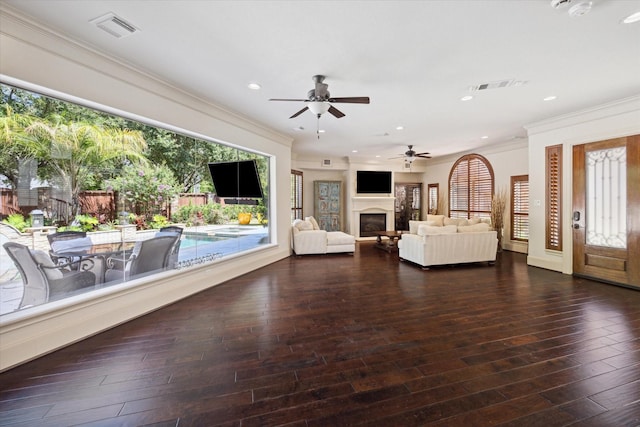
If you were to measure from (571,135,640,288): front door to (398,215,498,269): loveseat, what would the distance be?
139 centimetres

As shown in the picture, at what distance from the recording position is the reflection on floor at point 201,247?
229cm

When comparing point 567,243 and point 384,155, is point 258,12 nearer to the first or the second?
point 567,243

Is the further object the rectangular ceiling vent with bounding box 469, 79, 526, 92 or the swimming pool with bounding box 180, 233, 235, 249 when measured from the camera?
the swimming pool with bounding box 180, 233, 235, 249

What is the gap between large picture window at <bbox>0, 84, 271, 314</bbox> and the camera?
2365mm

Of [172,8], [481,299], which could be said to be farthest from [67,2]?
[481,299]

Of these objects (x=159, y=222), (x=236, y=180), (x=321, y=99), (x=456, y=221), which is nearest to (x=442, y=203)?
(x=456, y=221)

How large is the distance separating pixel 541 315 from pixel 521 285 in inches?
51.5

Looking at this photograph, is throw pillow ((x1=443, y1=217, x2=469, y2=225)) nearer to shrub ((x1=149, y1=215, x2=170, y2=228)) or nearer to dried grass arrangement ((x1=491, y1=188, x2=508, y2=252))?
dried grass arrangement ((x1=491, y1=188, x2=508, y2=252))

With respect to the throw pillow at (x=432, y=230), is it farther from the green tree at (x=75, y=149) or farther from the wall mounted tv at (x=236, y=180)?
the green tree at (x=75, y=149)

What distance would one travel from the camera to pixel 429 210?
10.0m

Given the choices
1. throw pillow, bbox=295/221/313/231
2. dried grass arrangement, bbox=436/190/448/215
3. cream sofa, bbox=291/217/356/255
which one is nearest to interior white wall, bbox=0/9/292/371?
cream sofa, bbox=291/217/356/255

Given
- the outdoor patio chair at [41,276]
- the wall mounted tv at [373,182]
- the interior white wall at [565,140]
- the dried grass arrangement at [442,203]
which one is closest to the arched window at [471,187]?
the dried grass arrangement at [442,203]

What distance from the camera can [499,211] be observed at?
7.31 metres

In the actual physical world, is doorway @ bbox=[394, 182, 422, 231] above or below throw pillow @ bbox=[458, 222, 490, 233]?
above
